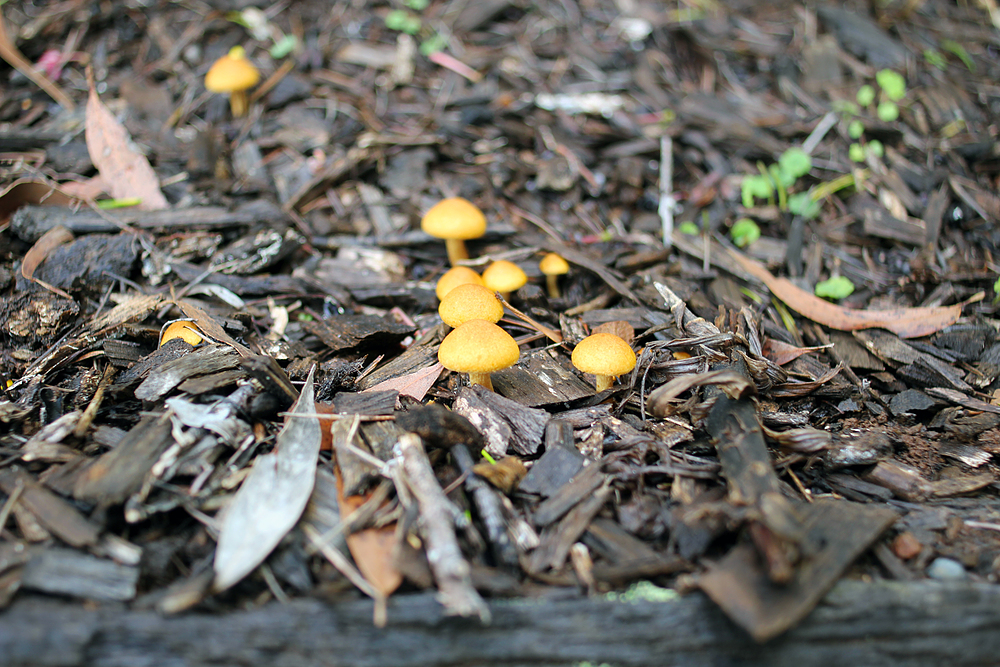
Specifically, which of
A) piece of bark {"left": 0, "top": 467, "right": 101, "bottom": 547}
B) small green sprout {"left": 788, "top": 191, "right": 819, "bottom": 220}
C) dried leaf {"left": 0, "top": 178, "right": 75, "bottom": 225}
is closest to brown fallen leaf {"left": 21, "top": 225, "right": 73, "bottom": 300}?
dried leaf {"left": 0, "top": 178, "right": 75, "bottom": 225}

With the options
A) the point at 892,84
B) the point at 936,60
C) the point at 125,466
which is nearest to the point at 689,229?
the point at 892,84

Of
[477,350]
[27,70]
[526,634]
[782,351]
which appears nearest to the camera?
[526,634]

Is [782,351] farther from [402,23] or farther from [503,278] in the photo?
[402,23]

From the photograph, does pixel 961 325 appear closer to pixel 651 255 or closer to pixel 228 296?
pixel 651 255

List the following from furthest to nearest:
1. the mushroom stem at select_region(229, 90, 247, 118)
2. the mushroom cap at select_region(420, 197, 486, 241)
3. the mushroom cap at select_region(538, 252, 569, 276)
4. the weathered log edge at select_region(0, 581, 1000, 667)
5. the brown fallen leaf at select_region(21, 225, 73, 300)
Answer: the mushroom stem at select_region(229, 90, 247, 118) → the mushroom cap at select_region(538, 252, 569, 276) → the mushroom cap at select_region(420, 197, 486, 241) → the brown fallen leaf at select_region(21, 225, 73, 300) → the weathered log edge at select_region(0, 581, 1000, 667)

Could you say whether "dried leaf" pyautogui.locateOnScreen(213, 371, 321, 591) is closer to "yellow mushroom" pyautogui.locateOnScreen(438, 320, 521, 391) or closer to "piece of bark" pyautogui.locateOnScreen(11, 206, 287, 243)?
"yellow mushroom" pyautogui.locateOnScreen(438, 320, 521, 391)

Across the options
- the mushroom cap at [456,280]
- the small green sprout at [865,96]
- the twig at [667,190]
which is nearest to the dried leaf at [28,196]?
the mushroom cap at [456,280]

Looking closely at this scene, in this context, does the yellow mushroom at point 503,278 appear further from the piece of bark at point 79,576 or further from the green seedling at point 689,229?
the piece of bark at point 79,576
